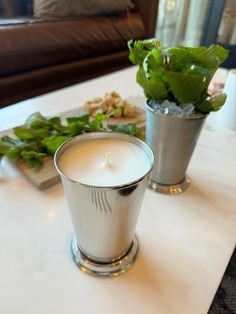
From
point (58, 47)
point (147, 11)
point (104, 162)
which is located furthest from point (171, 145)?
point (147, 11)

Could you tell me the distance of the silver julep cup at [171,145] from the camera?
1.38ft

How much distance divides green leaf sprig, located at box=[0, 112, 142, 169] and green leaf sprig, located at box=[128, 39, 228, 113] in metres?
0.13

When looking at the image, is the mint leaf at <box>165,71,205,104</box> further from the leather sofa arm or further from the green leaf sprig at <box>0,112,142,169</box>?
the leather sofa arm

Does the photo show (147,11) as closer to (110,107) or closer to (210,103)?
(110,107)

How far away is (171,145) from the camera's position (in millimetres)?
445

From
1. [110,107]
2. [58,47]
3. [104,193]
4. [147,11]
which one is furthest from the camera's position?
[147,11]

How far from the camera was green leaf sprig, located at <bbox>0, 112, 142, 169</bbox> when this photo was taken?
500 millimetres

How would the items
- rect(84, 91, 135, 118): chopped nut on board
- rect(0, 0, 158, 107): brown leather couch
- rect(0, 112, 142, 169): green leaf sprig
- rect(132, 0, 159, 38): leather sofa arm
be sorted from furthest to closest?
rect(132, 0, 159, 38): leather sofa arm, rect(0, 0, 158, 107): brown leather couch, rect(84, 91, 135, 118): chopped nut on board, rect(0, 112, 142, 169): green leaf sprig

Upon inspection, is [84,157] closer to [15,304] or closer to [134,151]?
[134,151]

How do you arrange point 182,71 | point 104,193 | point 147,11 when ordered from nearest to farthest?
point 104,193, point 182,71, point 147,11

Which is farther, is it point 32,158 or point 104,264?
point 32,158

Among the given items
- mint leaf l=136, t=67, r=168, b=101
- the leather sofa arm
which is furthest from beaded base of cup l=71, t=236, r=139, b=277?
the leather sofa arm

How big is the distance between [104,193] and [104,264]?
0.12m

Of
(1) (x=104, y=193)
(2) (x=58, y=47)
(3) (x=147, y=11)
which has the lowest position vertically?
(2) (x=58, y=47)
